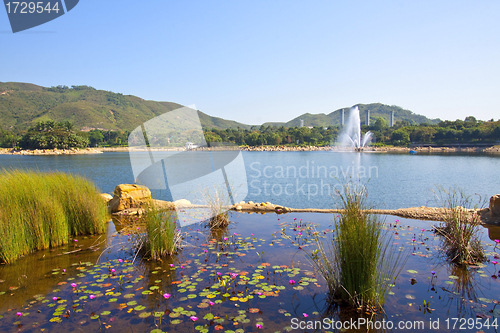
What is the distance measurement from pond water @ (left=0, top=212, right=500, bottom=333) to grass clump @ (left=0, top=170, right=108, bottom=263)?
34 cm

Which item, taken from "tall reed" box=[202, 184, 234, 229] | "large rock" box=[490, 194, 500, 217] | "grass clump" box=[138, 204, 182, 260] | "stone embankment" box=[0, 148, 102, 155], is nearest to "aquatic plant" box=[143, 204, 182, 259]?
"grass clump" box=[138, 204, 182, 260]

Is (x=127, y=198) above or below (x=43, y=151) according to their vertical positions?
below

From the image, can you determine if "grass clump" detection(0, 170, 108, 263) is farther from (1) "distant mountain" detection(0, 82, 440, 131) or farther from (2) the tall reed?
(1) "distant mountain" detection(0, 82, 440, 131)

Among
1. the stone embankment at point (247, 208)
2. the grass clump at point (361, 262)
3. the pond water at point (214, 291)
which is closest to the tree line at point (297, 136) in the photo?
the stone embankment at point (247, 208)

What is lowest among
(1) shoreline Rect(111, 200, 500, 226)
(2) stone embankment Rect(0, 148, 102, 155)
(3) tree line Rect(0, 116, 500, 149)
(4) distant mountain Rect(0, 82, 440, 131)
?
(1) shoreline Rect(111, 200, 500, 226)

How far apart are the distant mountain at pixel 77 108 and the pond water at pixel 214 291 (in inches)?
4085

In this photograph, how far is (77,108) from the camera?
131 metres

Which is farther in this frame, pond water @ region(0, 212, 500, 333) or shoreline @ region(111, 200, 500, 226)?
shoreline @ region(111, 200, 500, 226)

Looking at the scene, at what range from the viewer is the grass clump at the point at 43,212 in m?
4.80

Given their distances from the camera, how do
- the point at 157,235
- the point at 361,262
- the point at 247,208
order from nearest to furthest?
the point at 361,262, the point at 157,235, the point at 247,208

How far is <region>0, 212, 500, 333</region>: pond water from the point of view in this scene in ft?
10.2

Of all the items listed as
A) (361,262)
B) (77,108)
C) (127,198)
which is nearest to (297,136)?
(77,108)

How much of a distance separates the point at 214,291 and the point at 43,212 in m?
3.84

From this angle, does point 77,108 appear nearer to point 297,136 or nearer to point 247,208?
point 297,136
